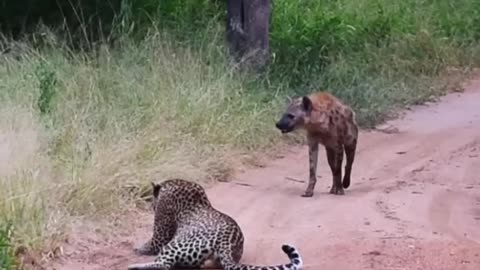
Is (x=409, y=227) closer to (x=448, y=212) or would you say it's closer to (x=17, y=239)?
(x=448, y=212)

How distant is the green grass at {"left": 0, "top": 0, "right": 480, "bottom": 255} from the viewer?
7594mm

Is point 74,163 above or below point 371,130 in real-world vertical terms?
above

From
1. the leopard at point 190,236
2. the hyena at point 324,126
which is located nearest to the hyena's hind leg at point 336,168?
the hyena at point 324,126

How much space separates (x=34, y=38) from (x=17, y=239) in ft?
17.6

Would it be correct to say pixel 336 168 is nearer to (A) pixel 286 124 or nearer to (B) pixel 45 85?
(A) pixel 286 124

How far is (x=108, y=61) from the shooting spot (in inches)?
422

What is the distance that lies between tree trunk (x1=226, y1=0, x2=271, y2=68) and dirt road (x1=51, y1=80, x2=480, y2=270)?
167cm

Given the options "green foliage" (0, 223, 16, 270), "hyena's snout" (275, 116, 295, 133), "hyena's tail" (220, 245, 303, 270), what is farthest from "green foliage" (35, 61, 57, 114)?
"hyena's tail" (220, 245, 303, 270)

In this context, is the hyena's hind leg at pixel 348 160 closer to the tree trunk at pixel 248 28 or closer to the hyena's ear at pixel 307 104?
the hyena's ear at pixel 307 104

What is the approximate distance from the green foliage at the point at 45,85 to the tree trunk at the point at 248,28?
247cm

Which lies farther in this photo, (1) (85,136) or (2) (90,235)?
(1) (85,136)

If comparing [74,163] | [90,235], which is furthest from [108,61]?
[90,235]

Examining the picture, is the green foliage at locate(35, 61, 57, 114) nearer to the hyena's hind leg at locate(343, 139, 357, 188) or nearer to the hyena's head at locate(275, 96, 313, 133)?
the hyena's head at locate(275, 96, 313, 133)

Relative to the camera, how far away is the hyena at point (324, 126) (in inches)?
332
